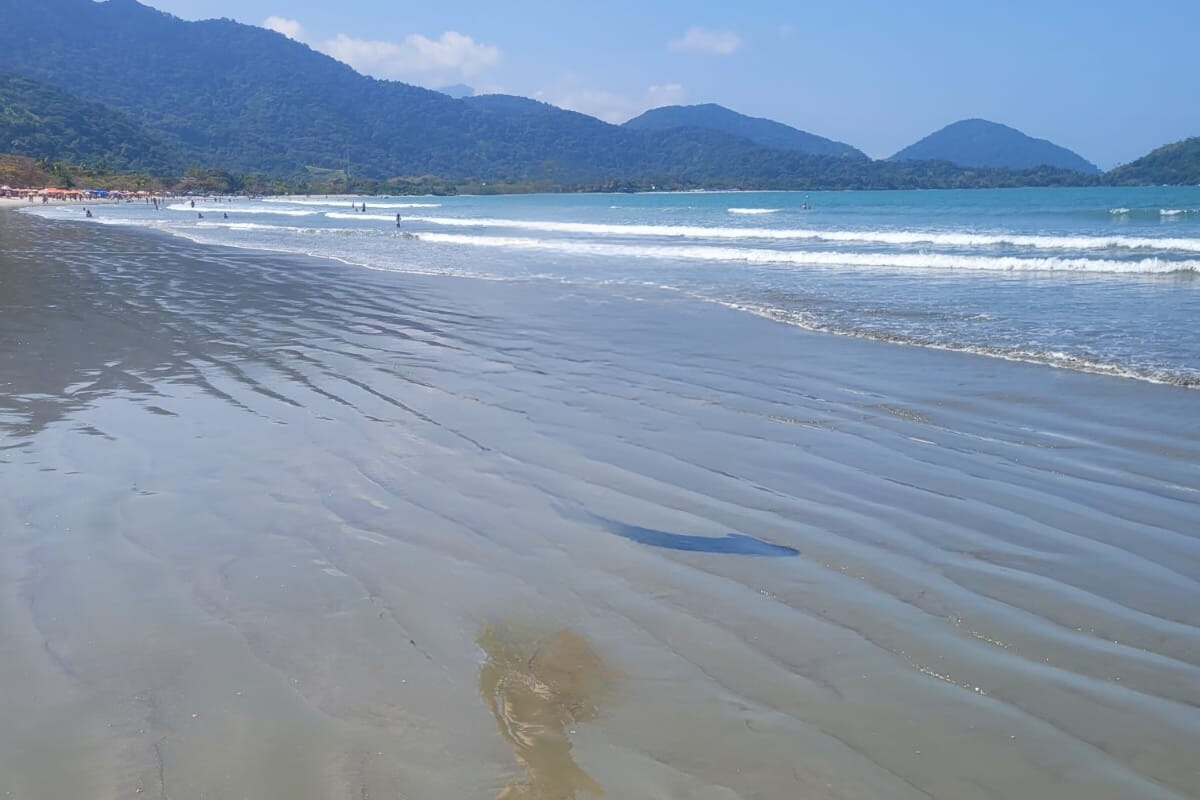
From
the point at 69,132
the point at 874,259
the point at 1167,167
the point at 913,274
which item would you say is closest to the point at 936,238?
the point at 874,259

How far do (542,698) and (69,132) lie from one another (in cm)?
18246

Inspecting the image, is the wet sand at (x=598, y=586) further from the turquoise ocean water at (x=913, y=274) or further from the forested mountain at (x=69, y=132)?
the forested mountain at (x=69, y=132)

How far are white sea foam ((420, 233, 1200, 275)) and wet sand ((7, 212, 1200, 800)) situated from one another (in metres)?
13.7

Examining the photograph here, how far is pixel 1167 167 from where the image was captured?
113 metres

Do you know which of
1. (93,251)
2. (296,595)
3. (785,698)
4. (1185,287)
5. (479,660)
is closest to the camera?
(785,698)

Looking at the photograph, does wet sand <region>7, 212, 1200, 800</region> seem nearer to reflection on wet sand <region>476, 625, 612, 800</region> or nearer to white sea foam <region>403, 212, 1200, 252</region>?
reflection on wet sand <region>476, 625, 612, 800</region>

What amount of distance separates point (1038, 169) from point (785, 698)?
17064 cm

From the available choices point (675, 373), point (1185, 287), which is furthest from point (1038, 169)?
point (675, 373)

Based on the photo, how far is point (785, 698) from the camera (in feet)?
11.9

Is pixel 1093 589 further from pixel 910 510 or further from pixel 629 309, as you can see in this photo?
pixel 629 309

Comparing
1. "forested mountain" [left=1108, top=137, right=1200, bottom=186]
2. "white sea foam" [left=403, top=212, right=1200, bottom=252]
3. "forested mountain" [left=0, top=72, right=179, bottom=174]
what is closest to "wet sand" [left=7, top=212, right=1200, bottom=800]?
"white sea foam" [left=403, top=212, right=1200, bottom=252]

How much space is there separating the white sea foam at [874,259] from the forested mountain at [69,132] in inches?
5187

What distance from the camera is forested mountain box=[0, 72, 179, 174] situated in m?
137

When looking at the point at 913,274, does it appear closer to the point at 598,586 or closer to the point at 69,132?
the point at 598,586
